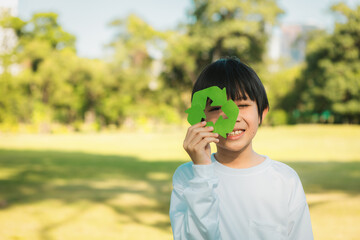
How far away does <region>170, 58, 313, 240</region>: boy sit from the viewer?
1.62 meters

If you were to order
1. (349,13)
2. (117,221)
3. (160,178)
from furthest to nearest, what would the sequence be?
1. (349,13)
2. (160,178)
3. (117,221)

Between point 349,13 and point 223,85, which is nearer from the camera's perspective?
point 223,85

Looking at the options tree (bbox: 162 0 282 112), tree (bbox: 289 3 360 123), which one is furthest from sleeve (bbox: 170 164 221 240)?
tree (bbox: 289 3 360 123)

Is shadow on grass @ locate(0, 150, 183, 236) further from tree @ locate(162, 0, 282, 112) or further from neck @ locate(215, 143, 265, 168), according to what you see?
tree @ locate(162, 0, 282, 112)

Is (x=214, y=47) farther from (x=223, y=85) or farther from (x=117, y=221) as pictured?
(x=223, y=85)

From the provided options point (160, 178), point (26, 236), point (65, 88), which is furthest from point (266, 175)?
point (65, 88)

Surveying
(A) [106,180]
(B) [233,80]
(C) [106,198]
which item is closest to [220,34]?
(A) [106,180]

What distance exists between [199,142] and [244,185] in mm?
357

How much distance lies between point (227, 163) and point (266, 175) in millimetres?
180

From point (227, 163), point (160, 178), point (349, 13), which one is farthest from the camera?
point (349, 13)

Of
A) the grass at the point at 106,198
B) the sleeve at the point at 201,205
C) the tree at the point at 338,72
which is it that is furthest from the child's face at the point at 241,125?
the tree at the point at 338,72

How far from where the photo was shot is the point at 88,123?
40.8 meters

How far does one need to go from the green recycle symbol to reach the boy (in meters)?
0.06

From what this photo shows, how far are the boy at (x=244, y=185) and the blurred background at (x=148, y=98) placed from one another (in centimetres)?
715
